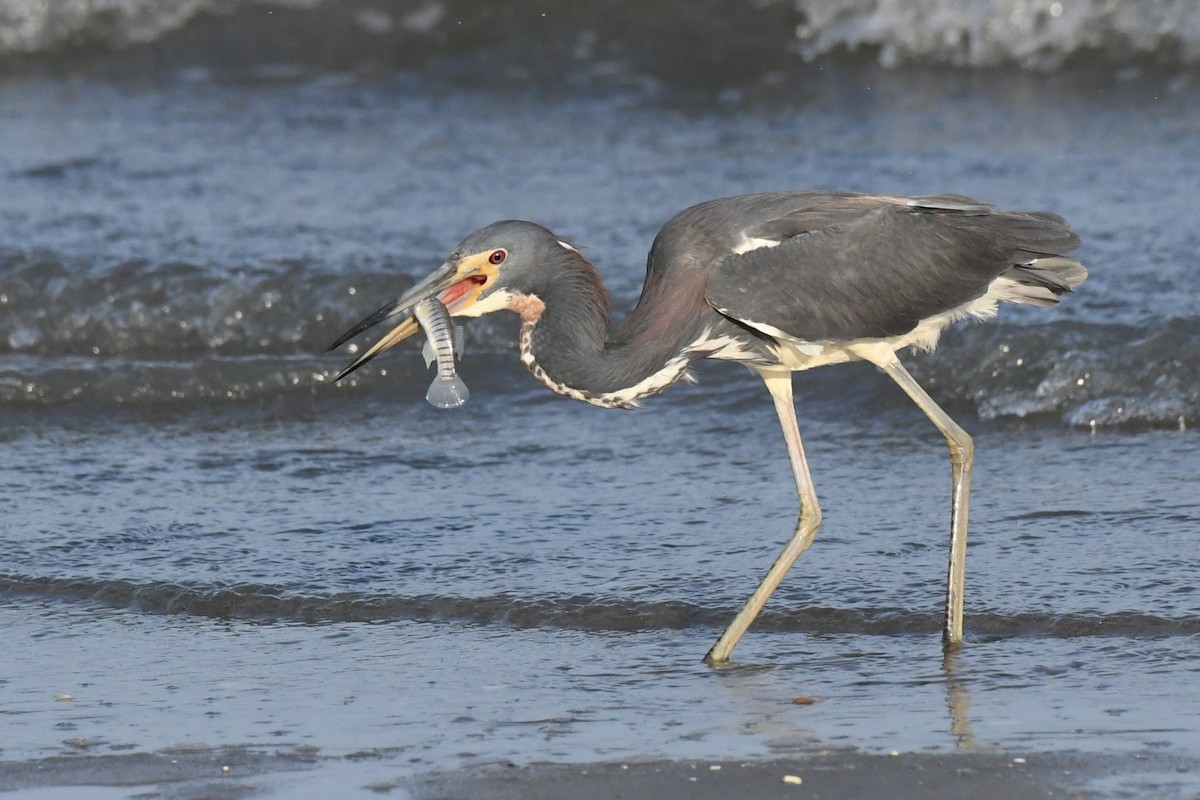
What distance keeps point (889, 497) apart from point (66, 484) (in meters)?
3.11

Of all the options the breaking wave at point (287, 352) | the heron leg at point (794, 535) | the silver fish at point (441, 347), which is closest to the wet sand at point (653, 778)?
the heron leg at point (794, 535)

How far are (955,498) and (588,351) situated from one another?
1.27 metres

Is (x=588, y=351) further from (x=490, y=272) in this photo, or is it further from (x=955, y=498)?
(x=955, y=498)

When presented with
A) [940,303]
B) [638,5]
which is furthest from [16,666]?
[638,5]

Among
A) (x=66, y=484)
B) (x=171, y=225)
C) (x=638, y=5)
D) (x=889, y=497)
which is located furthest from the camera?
(x=638, y=5)

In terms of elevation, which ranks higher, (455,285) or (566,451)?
(455,285)

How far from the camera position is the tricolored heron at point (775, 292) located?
5.02 m

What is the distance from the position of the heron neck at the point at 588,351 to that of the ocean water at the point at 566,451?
2.58ft

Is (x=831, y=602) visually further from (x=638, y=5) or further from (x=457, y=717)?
(x=638, y=5)

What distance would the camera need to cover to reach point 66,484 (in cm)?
693

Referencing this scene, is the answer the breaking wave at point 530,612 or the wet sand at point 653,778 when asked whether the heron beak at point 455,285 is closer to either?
the breaking wave at point 530,612

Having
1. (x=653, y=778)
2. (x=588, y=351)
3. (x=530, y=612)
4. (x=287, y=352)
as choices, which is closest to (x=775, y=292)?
(x=588, y=351)

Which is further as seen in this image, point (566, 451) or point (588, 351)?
point (566, 451)

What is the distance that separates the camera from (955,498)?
5.46 metres
